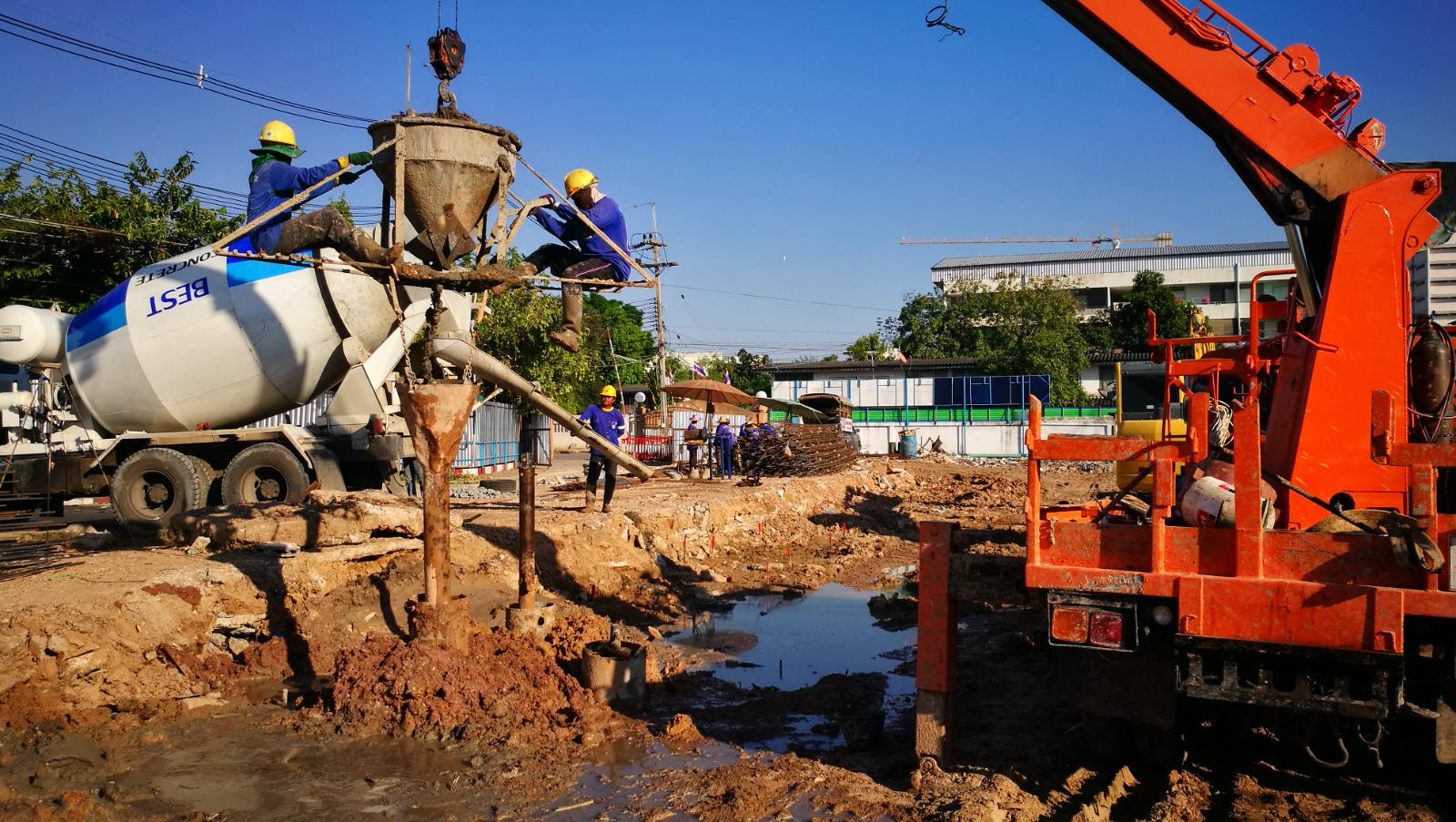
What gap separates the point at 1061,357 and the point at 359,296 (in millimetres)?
34206

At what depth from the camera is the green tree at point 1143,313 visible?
4312 cm

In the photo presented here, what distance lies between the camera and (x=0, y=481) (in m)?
11.9

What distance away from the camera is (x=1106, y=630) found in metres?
4.25

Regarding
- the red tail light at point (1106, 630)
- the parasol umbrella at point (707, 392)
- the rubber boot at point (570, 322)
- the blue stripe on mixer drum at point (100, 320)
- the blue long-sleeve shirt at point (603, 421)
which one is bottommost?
the red tail light at point (1106, 630)

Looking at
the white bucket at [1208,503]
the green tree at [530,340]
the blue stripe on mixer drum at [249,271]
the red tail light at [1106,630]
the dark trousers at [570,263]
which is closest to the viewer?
the red tail light at [1106,630]

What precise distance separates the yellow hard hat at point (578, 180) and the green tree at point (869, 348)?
153 ft

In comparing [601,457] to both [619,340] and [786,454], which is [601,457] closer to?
[786,454]

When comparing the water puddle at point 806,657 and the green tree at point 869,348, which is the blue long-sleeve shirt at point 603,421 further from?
the green tree at point 869,348

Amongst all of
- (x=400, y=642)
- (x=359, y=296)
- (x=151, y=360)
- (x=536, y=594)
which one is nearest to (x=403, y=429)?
(x=359, y=296)

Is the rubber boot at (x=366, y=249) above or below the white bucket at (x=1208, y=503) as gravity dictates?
above

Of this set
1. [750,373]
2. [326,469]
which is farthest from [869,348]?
[326,469]

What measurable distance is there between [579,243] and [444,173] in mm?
1342

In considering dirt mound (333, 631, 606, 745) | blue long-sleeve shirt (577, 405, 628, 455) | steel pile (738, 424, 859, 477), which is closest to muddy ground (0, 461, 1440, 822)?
dirt mound (333, 631, 606, 745)

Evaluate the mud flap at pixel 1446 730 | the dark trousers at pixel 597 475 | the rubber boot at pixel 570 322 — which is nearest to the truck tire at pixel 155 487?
the dark trousers at pixel 597 475
